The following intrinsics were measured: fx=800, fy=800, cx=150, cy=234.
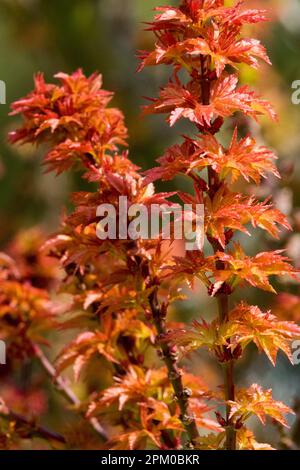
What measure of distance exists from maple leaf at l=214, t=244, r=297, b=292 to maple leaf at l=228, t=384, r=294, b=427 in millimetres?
→ 118

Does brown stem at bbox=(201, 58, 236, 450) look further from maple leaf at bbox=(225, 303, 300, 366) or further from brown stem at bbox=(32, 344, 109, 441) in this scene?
brown stem at bbox=(32, 344, 109, 441)

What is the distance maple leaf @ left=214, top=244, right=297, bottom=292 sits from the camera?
2.55 ft

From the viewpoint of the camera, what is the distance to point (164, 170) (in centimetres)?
79

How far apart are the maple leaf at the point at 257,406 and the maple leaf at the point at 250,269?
12 centimetres

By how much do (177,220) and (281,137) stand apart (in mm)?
1526

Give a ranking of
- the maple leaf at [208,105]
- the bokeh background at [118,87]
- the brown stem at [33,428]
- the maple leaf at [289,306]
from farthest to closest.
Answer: the bokeh background at [118,87]
the maple leaf at [289,306]
the brown stem at [33,428]
the maple leaf at [208,105]

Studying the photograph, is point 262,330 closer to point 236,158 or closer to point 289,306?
point 236,158

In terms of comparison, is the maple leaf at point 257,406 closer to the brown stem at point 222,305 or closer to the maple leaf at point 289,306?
the brown stem at point 222,305

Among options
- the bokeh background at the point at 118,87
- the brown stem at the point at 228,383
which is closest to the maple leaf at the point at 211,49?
the brown stem at the point at 228,383

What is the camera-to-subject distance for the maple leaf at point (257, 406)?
807mm

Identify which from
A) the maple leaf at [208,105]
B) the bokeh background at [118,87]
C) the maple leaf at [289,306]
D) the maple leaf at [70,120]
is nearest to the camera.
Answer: the maple leaf at [208,105]

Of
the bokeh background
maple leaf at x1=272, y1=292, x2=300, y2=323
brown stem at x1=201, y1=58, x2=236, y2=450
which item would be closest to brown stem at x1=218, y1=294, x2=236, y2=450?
brown stem at x1=201, y1=58, x2=236, y2=450

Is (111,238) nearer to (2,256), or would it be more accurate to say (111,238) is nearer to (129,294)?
(129,294)

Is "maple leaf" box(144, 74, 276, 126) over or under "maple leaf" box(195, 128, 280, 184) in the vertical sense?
over
